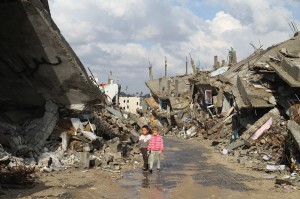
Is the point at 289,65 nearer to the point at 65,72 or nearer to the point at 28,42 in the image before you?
the point at 65,72

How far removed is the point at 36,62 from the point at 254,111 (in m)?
11.4

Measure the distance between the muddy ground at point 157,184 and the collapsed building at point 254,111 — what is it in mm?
1661

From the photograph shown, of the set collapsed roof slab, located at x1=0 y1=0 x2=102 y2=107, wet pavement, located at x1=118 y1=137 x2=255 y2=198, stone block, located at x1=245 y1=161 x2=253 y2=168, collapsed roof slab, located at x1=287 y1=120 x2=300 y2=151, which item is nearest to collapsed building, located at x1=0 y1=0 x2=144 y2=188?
collapsed roof slab, located at x1=0 y1=0 x2=102 y2=107

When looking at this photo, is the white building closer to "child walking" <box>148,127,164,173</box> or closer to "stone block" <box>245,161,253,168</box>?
"stone block" <box>245,161,253,168</box>

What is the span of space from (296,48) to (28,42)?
729 inches

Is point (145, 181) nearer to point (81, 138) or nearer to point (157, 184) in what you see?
point (157, 184)

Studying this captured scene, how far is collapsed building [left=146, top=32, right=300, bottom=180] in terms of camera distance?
13.9 metres

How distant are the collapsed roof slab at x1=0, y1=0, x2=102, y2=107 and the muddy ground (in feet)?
10.1

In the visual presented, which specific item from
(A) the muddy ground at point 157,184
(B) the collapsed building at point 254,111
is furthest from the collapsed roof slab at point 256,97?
(A) the muddy ground at point 157,184

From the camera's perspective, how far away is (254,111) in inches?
778

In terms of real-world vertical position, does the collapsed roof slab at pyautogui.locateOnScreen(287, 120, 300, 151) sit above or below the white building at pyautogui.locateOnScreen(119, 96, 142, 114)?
below

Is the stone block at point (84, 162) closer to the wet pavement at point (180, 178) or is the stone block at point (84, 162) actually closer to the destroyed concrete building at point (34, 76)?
the wet pavement at point (180, 178)

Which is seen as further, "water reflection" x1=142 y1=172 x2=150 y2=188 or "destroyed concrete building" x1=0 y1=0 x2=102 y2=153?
"destroyed concrete building" x1=0 y1=0 x2=102 y2=153

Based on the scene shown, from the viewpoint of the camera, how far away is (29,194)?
782cm
